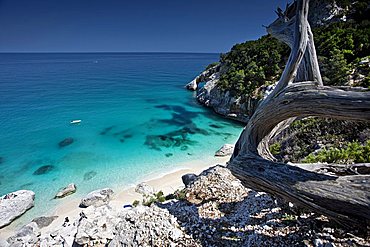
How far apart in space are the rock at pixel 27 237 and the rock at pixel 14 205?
186cm

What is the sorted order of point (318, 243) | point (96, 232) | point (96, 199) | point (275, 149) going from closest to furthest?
point (318, 243) → point (96, 232) → point (275, 149) → point (96, 199)

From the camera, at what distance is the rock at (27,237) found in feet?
27.6

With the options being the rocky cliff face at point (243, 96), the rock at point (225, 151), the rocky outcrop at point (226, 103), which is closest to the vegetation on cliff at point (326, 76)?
the rocky cliff face at point (243, 96)

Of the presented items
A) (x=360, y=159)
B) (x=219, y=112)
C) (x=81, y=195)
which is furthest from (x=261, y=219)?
(x=219, y=112)

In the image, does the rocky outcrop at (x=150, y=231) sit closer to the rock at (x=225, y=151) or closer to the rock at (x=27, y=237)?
the rock at (x=27, y=237)

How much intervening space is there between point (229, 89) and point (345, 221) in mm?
24872

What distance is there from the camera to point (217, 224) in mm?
5484

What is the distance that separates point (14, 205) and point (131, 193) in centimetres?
654

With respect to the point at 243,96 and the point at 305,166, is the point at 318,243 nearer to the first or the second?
the point at 305,166

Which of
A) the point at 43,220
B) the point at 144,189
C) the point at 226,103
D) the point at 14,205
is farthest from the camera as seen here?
the point at 226,103

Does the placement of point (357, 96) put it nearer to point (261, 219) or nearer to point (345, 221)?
point (345, 221)

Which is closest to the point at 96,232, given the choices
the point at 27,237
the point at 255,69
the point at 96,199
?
the point at 27,237

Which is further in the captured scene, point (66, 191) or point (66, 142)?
point (66, 142)

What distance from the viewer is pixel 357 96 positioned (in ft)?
8.88
